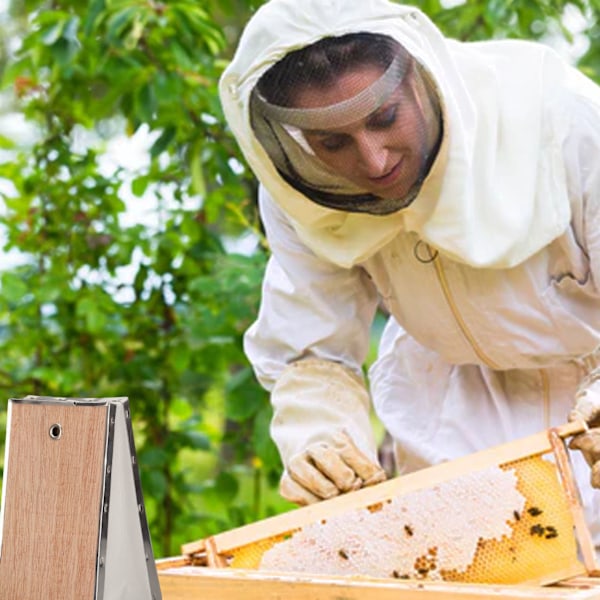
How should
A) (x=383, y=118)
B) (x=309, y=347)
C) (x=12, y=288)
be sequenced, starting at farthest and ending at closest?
(x=12, y=288)
(x=309, y=347)
(x=383, y=118)

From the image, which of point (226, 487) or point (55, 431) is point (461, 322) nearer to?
point (55, 431)

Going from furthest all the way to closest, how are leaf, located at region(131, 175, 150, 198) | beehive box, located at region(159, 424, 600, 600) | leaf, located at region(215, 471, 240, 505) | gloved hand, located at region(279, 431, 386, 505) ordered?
leaf, located at region(215, 471, 240, 505) < leaf, located at region(131, 175, 150, 198) < gloved hand, located at region(279, 431, 386, 505) < beehive box, located at region(159, 424, 600, 600)

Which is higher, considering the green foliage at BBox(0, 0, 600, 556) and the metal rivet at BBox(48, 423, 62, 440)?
the green foliage at BBox(0, 0, 600, 556)

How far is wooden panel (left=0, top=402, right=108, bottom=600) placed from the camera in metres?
1.48

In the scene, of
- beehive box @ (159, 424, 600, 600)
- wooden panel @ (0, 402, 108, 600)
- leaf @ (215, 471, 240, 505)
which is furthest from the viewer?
leaf @ (215, 471, 240, 505)

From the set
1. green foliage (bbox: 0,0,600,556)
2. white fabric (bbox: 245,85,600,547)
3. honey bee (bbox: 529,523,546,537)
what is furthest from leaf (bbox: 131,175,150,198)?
honey bee (bbox: 529,523,546,537)

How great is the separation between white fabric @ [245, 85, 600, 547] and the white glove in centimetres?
3

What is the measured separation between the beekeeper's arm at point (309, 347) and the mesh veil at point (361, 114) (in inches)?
13.6

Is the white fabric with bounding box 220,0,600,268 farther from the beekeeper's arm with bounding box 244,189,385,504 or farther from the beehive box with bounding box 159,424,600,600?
the beehive box with bounding box 159,424,600,600

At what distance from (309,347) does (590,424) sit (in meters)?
0.68

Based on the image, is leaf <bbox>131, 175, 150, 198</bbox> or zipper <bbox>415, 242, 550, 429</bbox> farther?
leaf <bbox>131, 175, 150, 198</bbox>

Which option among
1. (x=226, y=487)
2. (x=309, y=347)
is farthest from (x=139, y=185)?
(x=309, y=347)

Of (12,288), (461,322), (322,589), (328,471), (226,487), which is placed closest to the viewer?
(322,589)

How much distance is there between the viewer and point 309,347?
97.0 inches
